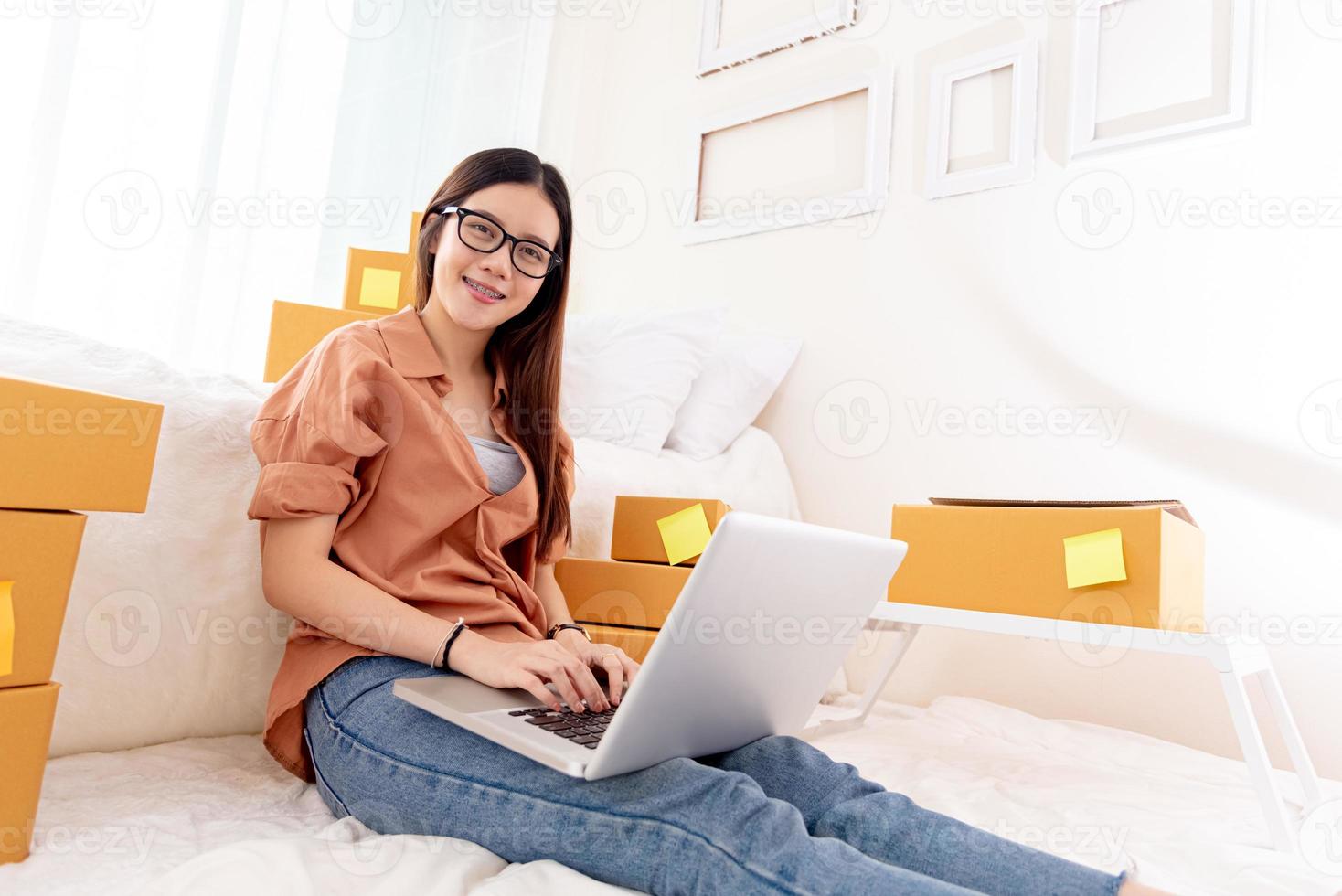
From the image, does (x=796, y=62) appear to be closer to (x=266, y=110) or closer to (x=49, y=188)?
(x=266, y=110)

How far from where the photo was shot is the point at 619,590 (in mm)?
1330

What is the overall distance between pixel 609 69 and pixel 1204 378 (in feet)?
5.72

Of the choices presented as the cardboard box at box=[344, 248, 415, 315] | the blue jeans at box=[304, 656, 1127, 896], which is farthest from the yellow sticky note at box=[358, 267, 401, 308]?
the blue jeans at box=[304, 656, 1127, 896]

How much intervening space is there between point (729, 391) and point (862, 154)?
581mm

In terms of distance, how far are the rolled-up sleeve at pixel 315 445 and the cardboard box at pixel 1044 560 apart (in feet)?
2.49

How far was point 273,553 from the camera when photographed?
922mm

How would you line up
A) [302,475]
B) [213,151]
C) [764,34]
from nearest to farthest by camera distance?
[302,475]
[213,151]
[764,34]

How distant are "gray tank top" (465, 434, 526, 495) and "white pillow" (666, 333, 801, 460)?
0.74m

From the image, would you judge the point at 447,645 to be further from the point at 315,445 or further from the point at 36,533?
the point at 36,533

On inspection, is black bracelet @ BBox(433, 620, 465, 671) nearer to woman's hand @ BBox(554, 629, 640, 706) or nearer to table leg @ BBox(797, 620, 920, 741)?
woman's hand @ BBox(554, 629, 640, 706)

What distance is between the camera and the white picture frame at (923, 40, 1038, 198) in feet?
5.36

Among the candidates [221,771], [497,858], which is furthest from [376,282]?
[497,858]

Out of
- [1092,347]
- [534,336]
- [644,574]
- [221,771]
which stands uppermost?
[1092,347]

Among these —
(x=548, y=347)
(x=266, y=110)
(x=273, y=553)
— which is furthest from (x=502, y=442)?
(x=266, y=110)
